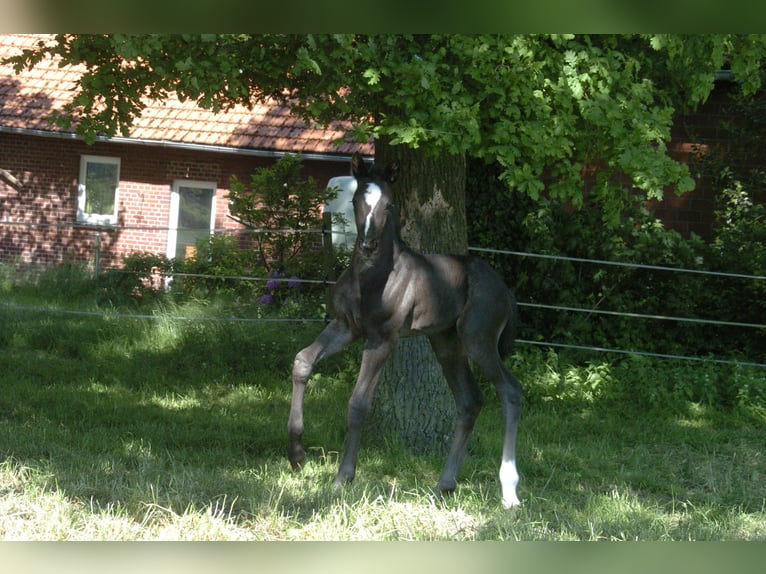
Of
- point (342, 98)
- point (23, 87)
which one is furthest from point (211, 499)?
point (23, 87)

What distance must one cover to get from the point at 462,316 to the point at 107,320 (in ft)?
24.1

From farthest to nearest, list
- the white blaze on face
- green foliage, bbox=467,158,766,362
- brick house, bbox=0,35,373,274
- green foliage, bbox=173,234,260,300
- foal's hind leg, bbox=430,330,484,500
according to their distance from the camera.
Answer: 1. brick house, bbox=0,35,373,274
2. green foliage, bbox=173,234,260,300
3. green foliage, bbox=467,158,766,362
4. foal's hind leg, bbox=430,330,484,500
5. the white blaze on face

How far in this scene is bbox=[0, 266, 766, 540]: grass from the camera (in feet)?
14.7

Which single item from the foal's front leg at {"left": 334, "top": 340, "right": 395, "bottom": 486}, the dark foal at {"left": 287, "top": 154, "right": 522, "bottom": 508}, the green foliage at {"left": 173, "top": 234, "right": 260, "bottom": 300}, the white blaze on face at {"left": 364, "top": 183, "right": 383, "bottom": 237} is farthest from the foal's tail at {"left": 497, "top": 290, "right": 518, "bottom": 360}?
the green foliage at {"left": 173, "top": 234, "right": 260, "bottom": 300}

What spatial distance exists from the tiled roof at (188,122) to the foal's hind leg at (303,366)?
35.9 ft

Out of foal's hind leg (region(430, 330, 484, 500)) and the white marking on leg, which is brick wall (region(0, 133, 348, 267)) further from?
the white marking on leg

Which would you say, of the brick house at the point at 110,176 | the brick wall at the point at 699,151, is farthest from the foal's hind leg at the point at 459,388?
the brick house at the point at 110,176

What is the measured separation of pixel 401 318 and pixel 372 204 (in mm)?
846

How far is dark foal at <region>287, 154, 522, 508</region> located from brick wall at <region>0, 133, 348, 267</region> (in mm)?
12617

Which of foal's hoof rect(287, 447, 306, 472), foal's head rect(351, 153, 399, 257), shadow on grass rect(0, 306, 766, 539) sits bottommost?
shadow on grass rect(0, 306, 766, 539)

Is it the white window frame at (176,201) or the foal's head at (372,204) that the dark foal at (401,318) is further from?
the white window frame at (176,201)

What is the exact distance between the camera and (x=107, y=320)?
1156 cm

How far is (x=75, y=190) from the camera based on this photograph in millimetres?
18109

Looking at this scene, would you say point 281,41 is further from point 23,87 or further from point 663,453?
point 23,87
